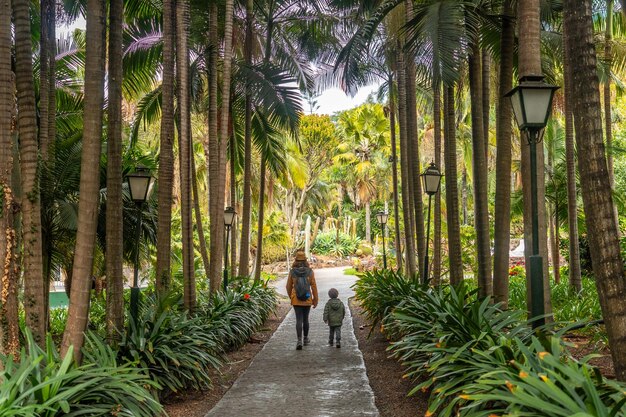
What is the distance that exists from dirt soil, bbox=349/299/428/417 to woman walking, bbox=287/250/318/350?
1.15m

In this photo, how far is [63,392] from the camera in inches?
168

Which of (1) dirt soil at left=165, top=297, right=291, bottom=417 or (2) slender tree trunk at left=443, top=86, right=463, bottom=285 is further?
(2) slender tree trunk at left=443, top=86, right=463, bottom=285

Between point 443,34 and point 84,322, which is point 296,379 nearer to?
point 84,322

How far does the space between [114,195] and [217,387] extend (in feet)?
9.17

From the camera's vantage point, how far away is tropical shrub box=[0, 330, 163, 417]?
4046 mm

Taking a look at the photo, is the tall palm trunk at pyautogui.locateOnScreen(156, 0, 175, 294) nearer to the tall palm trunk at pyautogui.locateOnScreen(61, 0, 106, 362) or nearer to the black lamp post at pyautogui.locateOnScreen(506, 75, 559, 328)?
the tall palm trunk at pyautogui.locateOnScreen(61, 0, 106, 362)

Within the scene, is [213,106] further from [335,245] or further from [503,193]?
[335,245]

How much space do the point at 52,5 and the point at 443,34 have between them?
6.52 meters

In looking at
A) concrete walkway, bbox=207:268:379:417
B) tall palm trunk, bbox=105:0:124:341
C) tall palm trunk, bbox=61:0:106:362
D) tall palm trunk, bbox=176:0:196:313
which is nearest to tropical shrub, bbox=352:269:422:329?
concrete walkway, bbox=207:268:379:417

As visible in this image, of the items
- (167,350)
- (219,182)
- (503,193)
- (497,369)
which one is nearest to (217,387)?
(167,350)

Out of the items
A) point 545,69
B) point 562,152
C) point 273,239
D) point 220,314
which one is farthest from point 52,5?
point 273,239

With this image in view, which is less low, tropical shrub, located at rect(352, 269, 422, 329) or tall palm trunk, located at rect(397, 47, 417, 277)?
tall palm trunk, located at rect(397, 47, 417, 277)

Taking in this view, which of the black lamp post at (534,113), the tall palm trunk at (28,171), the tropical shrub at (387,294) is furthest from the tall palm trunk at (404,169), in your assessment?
the tall palm trunk at (28,171)

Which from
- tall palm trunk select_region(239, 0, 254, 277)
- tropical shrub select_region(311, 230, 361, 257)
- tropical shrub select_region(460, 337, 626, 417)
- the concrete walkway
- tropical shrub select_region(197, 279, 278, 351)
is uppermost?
tall palm trunk select_region(239, 0, 254, 277)
